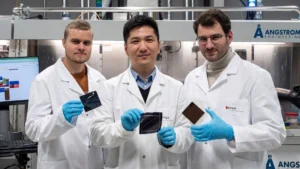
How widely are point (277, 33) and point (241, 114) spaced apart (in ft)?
4.45

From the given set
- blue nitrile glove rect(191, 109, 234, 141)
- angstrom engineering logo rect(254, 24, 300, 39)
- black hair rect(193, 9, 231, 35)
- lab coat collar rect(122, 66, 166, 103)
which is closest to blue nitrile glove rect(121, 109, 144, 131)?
lab coat collar rect(122, 66, 166, 103)

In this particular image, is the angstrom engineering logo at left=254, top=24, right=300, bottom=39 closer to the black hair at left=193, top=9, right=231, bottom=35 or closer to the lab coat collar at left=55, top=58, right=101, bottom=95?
the black hair at left=193, top=9, right=231, bottom=35

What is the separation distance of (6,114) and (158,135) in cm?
156

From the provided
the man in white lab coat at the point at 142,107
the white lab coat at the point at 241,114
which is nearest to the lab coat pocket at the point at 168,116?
the man in white lab coat at the point at 142,107

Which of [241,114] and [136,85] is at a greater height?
[136,85]

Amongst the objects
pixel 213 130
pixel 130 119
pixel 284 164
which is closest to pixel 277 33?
pixel 284 164

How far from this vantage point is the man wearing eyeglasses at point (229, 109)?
4.60 feet

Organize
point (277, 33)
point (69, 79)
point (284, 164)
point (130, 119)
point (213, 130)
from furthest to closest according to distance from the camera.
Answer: point (277, 33) → point (284, 164) → point (69, 79) → point (213, 130) → point (130, 119)

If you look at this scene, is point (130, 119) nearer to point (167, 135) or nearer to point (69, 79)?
point (167, 135)

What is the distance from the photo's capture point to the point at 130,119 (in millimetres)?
1248

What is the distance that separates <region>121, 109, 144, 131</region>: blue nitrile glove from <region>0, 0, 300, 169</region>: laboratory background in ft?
3.44

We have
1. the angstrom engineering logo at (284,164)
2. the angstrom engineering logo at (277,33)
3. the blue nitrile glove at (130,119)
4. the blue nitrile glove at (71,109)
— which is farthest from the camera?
the angstrom engineering logo at (277,33)

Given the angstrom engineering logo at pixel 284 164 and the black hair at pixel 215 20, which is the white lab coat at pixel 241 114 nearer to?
the black hair at pixel 215 20

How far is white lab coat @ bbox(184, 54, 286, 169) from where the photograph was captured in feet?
4.64
